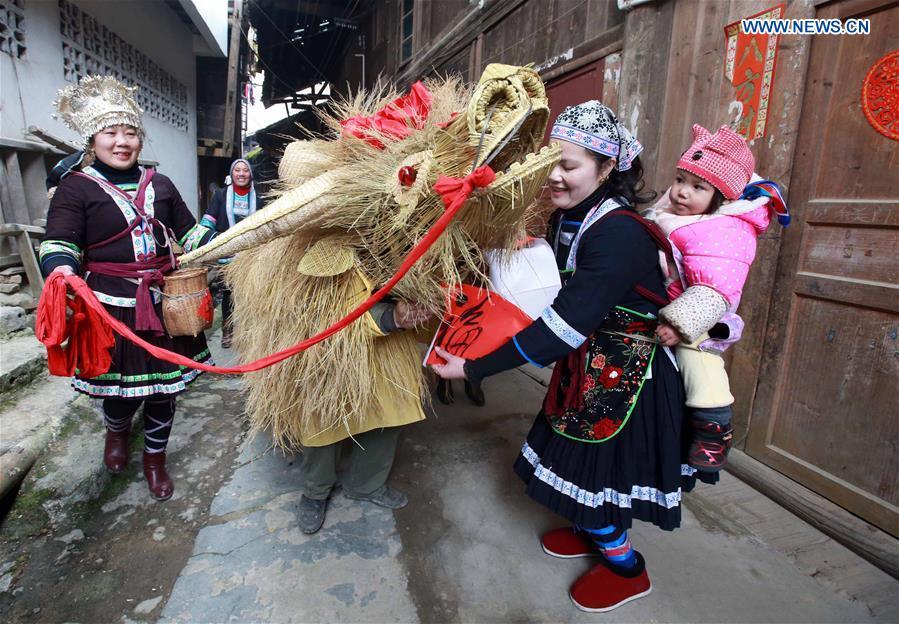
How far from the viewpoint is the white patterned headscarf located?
1.36m

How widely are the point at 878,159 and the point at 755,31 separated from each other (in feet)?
2.84

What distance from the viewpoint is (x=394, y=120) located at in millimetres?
1432

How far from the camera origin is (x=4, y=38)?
3678 mm

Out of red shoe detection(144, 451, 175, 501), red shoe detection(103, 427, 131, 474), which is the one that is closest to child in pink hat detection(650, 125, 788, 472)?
red shoe detection(144, 451, 175, 501)

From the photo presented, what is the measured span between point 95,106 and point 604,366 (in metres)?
2.20

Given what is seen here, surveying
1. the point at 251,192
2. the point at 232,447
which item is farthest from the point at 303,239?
the point at 251,192

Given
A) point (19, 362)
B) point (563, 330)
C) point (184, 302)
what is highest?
point (563, 330)

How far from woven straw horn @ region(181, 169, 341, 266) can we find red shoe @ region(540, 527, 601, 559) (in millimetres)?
1513

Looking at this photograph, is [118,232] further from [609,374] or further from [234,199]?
[234,199]

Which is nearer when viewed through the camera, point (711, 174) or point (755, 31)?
point (711, 174)

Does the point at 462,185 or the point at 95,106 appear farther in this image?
the point at 95,106

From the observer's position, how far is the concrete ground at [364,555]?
1.60 m

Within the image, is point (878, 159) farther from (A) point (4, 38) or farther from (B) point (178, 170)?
Answer: (B) point (178, 170)
